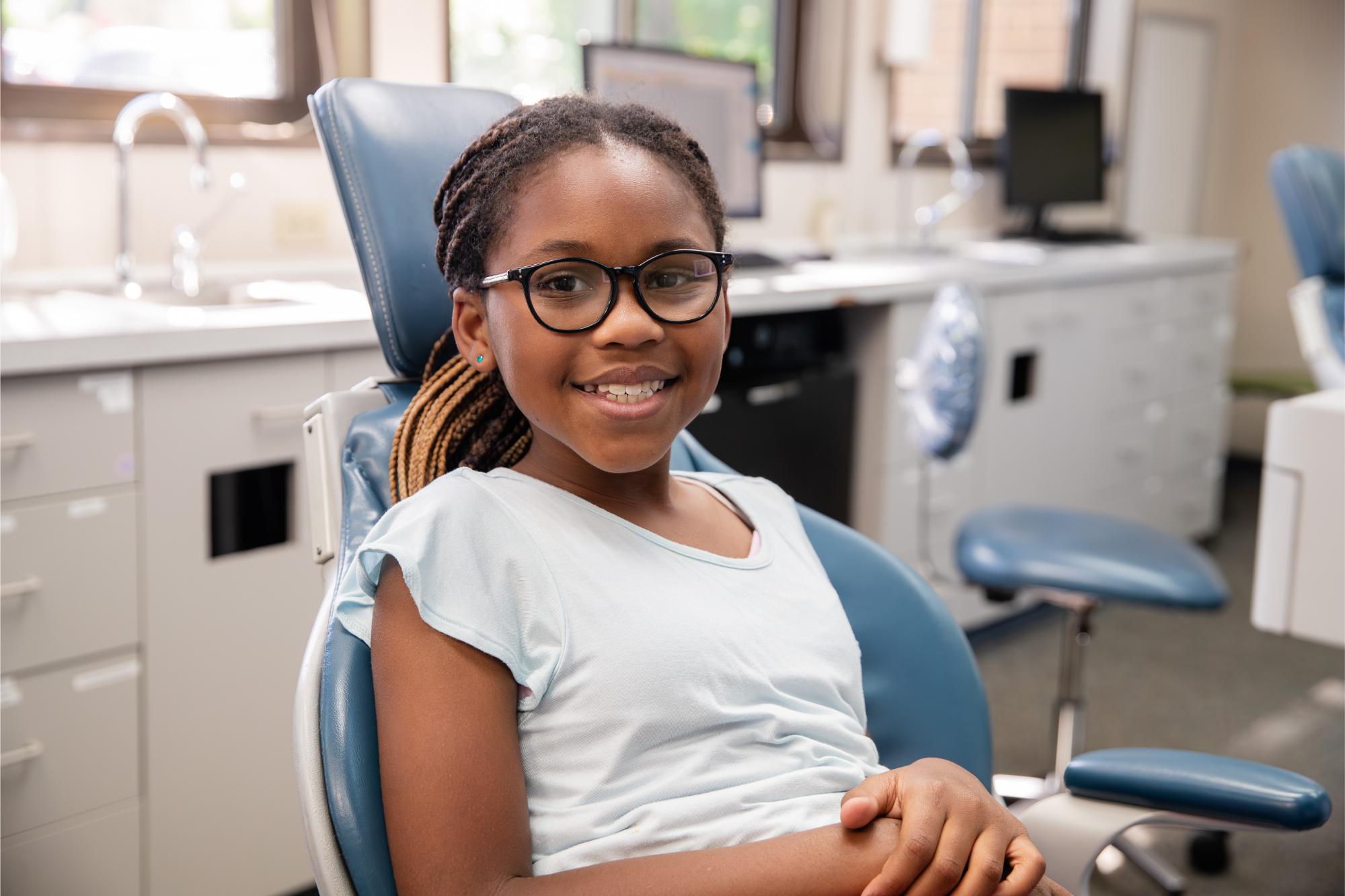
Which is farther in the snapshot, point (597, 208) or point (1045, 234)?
point (1045, 234)

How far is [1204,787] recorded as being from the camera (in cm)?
104

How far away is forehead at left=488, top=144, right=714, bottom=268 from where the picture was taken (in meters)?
0.93

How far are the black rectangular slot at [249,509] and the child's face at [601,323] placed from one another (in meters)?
0.98

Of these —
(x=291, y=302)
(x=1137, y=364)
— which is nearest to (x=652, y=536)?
(x=291, y=302)

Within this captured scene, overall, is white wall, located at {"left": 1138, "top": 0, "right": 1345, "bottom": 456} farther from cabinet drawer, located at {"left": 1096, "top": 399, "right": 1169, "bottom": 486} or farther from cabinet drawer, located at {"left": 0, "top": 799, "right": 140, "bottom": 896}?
cabinet drawer, located at {"left": 0, "top": 799, "right": 140, "bottom": 896}

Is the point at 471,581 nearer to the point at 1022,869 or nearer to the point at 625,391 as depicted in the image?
the point at 625,391

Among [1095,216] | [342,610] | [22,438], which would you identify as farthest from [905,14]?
[342,610]

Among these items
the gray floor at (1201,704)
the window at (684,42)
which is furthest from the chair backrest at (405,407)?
the window at (684,42)

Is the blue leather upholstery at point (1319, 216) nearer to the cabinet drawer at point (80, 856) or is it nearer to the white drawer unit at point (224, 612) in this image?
the white drawer unit at point (224, 612)

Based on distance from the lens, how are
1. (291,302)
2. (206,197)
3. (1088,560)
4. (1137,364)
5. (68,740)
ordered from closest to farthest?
1. (68,740)
2. (1088,560)
3. (291,302)
4. (206,197)
5. (1137,364)

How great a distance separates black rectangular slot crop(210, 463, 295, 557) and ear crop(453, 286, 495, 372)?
0.92 metres

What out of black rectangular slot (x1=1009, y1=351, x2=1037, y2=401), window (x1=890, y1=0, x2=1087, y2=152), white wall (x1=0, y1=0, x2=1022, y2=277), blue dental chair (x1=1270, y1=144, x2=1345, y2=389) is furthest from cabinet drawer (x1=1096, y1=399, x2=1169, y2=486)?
white wall (x1=0, y1=0, x2=1022, y2=277)

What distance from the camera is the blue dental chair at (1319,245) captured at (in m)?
2.65

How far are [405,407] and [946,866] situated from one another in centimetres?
60
